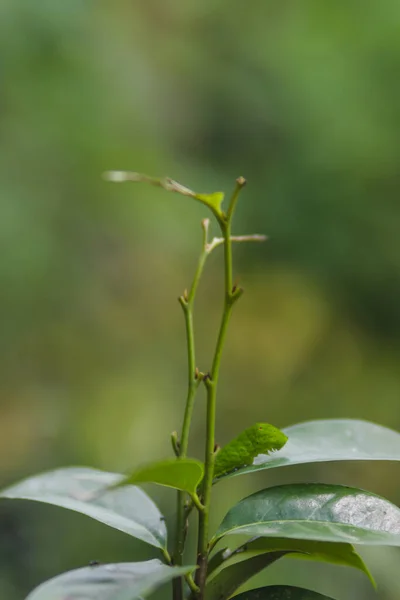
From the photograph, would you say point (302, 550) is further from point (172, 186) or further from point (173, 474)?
point (172, 186)

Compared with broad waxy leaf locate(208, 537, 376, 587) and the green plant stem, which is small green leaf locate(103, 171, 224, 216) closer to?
the green plant stem

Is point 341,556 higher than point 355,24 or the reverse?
the reverse

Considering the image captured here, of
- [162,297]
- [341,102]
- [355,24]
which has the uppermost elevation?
[355,24]

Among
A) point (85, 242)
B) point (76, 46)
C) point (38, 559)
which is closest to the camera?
point (38, 559)

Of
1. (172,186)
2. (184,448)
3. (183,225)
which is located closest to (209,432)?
(184,448)

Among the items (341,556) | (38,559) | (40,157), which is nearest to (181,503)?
(341,556)

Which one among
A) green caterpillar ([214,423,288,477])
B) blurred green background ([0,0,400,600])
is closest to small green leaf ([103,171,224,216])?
green caterpillar ([214,423,288,477])

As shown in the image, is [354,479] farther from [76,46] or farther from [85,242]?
[76,46]
